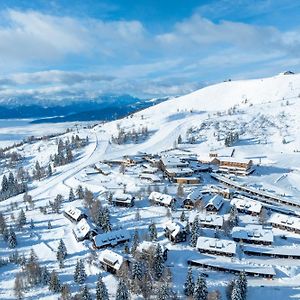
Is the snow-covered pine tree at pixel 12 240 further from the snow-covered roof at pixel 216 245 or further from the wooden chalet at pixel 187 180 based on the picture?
A: the wooden chalet at pixel 187 180

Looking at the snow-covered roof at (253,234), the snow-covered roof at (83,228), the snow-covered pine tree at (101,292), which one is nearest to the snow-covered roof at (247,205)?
the snow-covered roof at (253,234)

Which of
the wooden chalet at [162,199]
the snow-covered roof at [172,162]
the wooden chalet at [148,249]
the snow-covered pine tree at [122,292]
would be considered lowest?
the snow-covered pine tree at [122,292]

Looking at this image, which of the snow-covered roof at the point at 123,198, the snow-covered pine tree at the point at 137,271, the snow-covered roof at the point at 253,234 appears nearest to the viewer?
the snow-covered pine tree at the point at 137,271

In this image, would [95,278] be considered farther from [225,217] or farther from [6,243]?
[225,217]

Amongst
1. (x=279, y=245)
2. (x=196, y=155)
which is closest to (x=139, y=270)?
(x=279, y=245)

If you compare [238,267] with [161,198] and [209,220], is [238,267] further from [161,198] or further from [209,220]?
[161,198]
